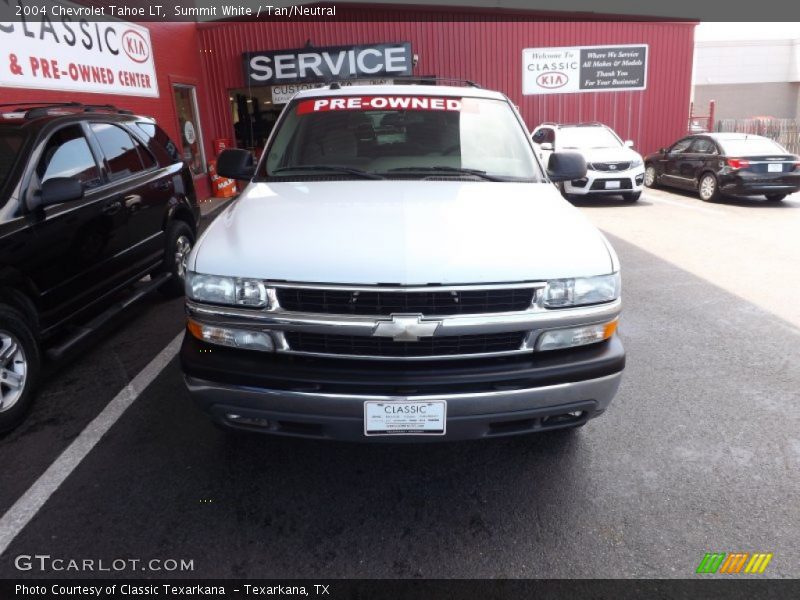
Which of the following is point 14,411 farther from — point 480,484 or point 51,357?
point 480,484

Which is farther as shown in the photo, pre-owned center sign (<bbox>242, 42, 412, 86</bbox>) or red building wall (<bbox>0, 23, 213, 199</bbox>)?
pre-owned center sign (<bbox>242, 42, 412, 86</bbox>)

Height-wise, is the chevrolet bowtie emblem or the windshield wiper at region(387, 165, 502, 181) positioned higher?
the windshield wiper at region(387, 165, 502, 181)

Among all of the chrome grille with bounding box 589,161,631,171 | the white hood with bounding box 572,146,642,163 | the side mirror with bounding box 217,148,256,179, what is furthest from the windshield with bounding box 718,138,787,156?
the side mirror with bounding box 217,148,256,179

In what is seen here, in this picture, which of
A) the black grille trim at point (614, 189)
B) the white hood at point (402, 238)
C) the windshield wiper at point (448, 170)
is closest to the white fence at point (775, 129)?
the black grille trim at point (614, 189)

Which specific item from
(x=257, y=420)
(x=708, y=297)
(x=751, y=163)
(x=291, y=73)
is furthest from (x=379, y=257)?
(x=291, y=73)

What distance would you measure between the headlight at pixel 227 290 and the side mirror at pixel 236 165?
63.7 inches

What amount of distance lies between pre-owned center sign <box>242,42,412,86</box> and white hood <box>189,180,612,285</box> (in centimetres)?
1242

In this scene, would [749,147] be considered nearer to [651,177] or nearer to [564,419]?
[651,177]

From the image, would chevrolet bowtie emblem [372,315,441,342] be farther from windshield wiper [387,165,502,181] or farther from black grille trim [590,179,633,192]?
black grille trim [590,179,633,192]

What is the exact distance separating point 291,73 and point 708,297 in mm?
12042

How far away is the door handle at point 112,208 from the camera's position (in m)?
4.38

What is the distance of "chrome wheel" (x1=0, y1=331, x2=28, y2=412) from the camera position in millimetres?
3297

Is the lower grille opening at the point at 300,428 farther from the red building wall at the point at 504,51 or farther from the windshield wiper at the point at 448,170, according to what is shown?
the red building wall at the point at 504,51

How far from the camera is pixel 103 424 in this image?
11.2 ft
